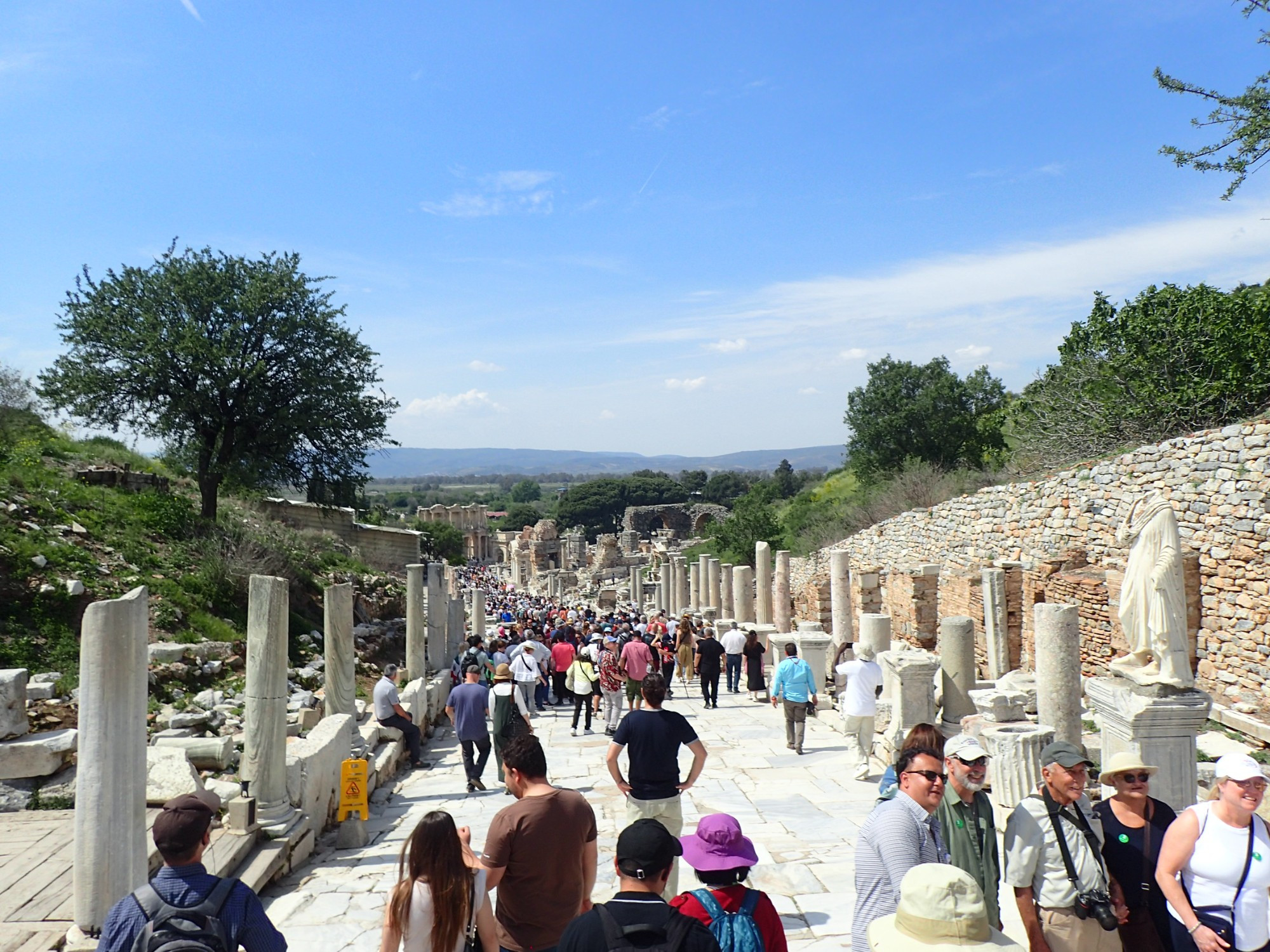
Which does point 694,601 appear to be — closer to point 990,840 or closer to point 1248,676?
point 1248,676

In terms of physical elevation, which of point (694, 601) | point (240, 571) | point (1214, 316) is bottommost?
point (694, 601)

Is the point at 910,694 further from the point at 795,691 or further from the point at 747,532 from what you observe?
the point at 747,532

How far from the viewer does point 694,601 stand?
37.4 m

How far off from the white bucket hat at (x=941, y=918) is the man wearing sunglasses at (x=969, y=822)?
1308mm

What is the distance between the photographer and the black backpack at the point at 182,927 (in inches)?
128

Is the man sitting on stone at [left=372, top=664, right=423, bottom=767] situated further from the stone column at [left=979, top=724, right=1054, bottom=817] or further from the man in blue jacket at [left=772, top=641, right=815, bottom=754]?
the stone column at [left=979, top=724, right=1054, bottom=817]

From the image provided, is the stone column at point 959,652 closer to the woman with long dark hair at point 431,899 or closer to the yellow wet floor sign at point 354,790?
the yellow wet floor sign at point 354,790

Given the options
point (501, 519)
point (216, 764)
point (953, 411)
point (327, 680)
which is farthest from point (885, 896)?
point (501, 519)

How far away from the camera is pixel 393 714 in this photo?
1076cm

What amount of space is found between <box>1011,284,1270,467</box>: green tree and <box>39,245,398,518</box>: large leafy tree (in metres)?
17.8

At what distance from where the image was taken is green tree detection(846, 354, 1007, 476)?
138 ft

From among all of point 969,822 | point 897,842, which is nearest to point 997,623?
point 969,822

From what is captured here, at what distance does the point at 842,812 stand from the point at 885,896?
491 centimetres

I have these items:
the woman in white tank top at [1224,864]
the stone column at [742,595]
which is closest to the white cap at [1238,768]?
the woman in white tank top at [1224,864]
